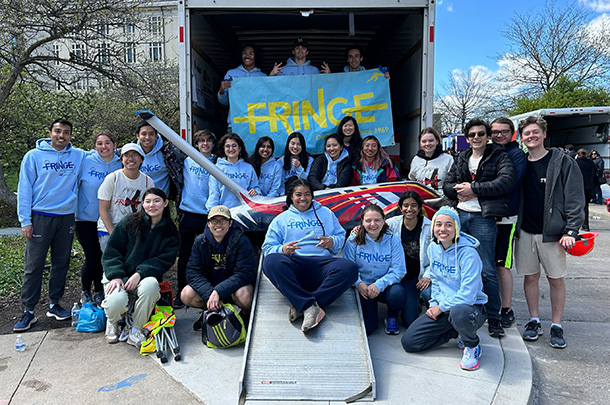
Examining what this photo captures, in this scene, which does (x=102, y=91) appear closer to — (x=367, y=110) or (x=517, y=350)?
(x=367, y=110)

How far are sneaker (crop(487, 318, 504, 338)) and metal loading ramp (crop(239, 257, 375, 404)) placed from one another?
123 centimetres

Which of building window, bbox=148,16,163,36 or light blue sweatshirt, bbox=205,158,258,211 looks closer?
light blue sweatshirt, bbox=205,158,258,211

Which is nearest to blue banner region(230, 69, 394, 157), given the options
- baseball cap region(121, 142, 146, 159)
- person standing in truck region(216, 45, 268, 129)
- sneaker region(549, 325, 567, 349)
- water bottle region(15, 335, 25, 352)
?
person standing in truck region(216, 45, 268, 129)

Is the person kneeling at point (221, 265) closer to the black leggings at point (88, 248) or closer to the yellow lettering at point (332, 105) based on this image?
the black leggings at point (88, 248)

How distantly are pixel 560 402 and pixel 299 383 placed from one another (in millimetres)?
1895

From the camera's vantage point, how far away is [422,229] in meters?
4.24

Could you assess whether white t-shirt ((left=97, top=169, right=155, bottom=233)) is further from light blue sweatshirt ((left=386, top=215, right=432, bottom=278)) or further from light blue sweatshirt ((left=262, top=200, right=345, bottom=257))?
light blue sweatshirt ((left=386, top=215, right=432, bottom=278))

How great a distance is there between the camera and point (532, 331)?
4.16 metres

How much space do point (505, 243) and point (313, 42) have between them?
474 cm

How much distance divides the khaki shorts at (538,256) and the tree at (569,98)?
1879cm

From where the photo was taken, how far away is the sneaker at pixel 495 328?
396 centimetres

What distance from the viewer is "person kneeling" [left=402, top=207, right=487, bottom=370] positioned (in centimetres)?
343

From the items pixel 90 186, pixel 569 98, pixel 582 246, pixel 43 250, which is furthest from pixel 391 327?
pixel 569 98

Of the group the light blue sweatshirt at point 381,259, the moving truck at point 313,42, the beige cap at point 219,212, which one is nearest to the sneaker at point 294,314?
the light blue sweatshirt at point 381,259
